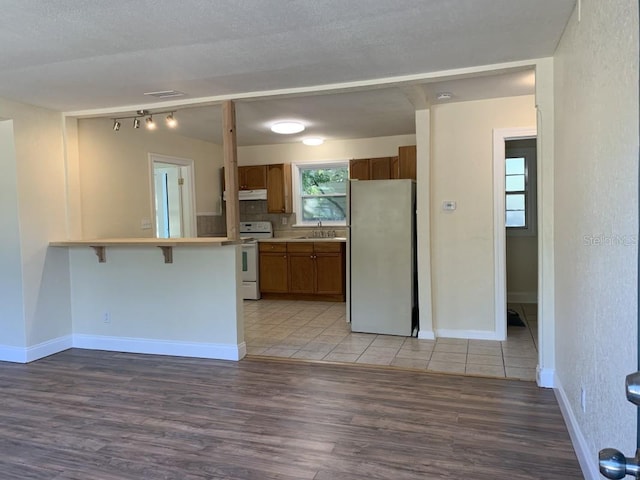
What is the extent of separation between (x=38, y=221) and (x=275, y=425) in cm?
287

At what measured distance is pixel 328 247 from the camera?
632 cm

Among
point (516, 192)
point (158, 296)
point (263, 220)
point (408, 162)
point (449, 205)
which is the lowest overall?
point (158, 296)

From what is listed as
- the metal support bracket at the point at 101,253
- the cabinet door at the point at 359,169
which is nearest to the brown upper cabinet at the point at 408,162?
the cabinet door at the point at 359,169

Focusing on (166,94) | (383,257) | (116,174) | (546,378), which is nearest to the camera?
(546,378)

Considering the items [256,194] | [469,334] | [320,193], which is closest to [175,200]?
[256,194]

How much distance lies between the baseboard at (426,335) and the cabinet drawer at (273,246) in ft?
8.62

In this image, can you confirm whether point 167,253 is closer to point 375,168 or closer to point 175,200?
point 175,200

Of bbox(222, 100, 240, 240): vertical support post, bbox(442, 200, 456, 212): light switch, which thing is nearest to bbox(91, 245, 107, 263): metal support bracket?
bbox(222, 100, 240, 240): vertical support post

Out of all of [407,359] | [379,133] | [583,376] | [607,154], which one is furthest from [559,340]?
[379,133]

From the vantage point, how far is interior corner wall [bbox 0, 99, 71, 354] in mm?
3906

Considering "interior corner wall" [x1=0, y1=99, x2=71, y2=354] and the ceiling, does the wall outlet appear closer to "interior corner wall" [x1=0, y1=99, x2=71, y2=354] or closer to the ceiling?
the ceiling

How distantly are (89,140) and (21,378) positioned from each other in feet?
7.35

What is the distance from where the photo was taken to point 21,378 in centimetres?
362

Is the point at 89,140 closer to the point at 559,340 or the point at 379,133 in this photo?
the point at 379,133
